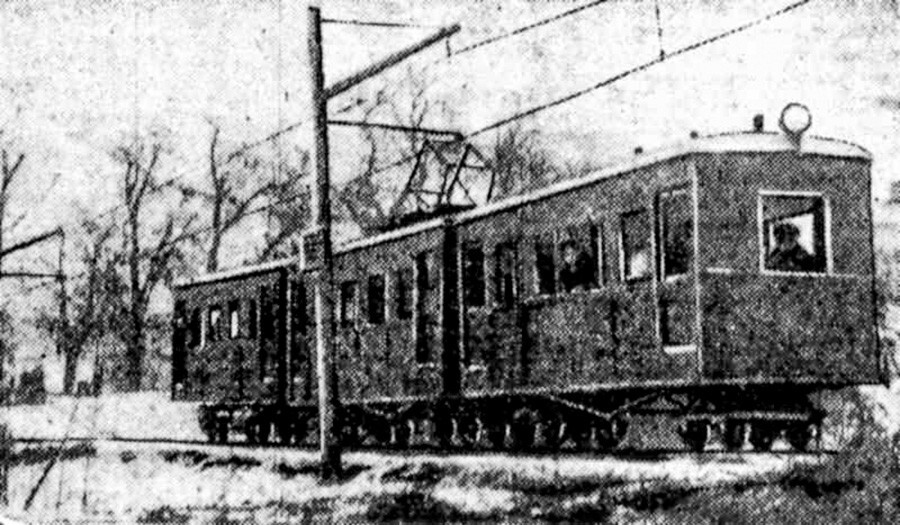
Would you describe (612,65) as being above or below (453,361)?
above

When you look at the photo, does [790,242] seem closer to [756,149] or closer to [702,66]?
[756,149]

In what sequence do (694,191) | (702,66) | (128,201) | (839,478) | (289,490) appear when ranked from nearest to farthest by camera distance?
(839,478), (702,66), (694,191), (289,490), (128,201)

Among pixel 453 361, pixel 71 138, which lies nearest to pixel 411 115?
pixel 453 361

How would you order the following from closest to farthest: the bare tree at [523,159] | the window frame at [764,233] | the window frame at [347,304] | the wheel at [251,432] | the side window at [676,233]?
the window frame at [764,233]
the side window at [676,233]
the window frame at [347,304]
the bare tree at [523,159]
the wheel at [251,432]

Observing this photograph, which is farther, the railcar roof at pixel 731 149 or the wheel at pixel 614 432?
the wheel at pixel 614 432

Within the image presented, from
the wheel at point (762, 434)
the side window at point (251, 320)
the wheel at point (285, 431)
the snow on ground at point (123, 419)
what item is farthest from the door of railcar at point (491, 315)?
the snow on ground at point (123, 419)

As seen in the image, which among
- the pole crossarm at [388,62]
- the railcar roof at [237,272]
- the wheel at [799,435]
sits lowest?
the wheel at [799,435]

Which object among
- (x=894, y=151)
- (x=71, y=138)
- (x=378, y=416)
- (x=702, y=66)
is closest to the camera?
(x=894, y=151)

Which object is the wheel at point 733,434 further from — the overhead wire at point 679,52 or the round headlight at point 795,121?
the overhead wire at point 679,52
